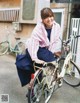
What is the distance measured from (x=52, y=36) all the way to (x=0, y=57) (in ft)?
15.1

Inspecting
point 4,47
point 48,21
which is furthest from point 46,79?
point 4,47

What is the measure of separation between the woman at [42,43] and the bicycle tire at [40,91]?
0.27m

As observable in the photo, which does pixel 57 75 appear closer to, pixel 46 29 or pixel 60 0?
pixel 46 29

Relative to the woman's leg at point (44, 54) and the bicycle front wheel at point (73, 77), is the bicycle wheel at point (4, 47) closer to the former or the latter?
the bicycle front wheel at point (73, 77)

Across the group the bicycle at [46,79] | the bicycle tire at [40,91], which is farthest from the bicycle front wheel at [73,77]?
the bicycle tire at [40,91]

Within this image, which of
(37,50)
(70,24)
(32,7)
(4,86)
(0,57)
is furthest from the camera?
(0,57)

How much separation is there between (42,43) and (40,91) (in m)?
0.89

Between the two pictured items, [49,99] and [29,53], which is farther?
[49,99]

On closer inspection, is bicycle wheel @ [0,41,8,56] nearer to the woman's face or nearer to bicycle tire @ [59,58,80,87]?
bicycle tire @ [59,58,80,87]

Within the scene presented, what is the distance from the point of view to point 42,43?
4422 millimetres

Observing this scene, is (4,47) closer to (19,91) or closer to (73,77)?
(73,77)

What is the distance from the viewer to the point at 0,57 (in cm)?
872

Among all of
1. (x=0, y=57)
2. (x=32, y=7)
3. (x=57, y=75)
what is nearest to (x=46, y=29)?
(x=57, y=75)

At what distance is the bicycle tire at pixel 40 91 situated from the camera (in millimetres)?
4270
